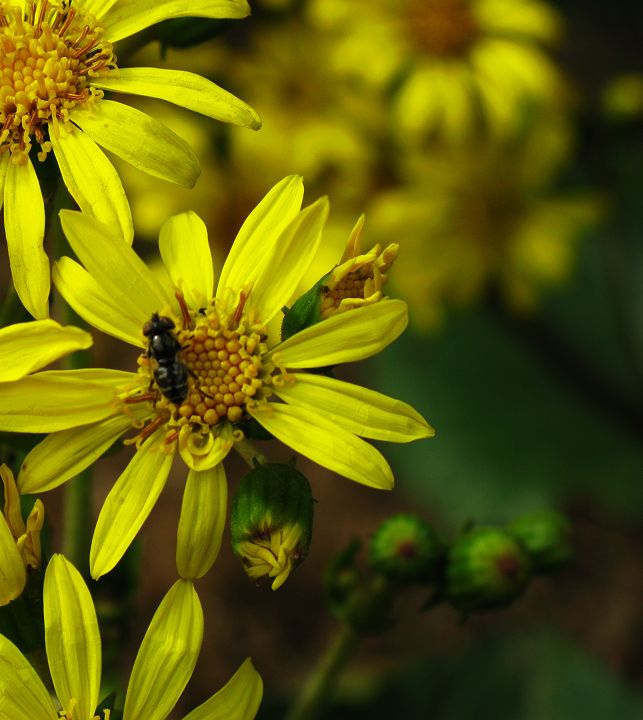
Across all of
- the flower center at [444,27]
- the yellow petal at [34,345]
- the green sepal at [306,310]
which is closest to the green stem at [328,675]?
the green sepal at [306,310]

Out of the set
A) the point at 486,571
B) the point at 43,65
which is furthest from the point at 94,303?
the point at 486,571

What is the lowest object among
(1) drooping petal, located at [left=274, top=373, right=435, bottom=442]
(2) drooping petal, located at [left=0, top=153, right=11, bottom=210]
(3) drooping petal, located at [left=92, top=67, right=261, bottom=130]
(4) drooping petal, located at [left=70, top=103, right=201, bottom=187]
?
(1) drooping petal, located at [left=274, top=373, right=435, bottom=442]

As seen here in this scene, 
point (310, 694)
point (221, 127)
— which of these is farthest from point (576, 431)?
point (310, 694)

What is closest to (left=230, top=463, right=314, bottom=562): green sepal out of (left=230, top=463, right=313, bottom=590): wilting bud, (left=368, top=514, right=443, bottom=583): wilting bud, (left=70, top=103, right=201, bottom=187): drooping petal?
(left=230, top=463, right=313, bottom=590): wilting bud

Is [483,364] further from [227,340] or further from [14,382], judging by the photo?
[14,382]

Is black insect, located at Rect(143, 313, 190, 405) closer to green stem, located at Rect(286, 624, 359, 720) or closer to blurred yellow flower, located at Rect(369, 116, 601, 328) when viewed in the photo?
green stem, located at Rect(286, 624, 359, 720)

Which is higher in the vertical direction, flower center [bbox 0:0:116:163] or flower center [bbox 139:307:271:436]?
flower center [bbox 0:0:116:163]
